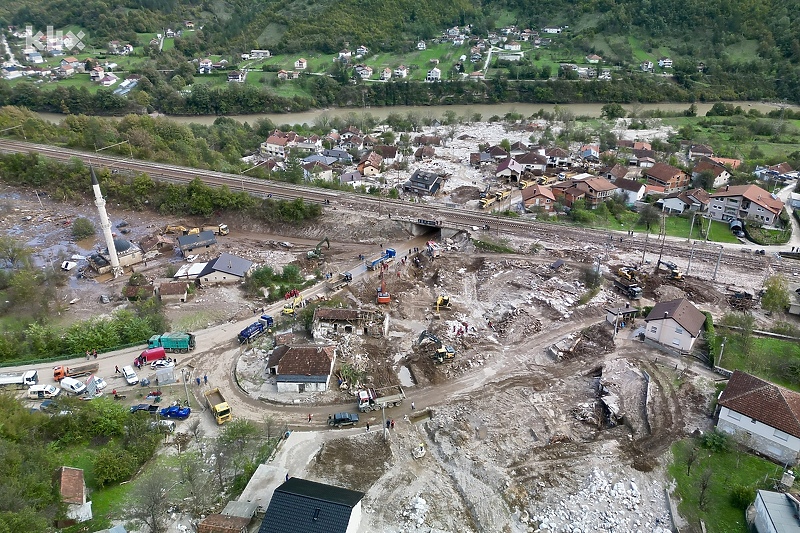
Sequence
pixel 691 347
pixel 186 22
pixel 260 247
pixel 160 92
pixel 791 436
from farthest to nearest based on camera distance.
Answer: pixel 186 22 < pixel 160 92 < pixel 260 247 < pixel 691 347 < pixel 791 436

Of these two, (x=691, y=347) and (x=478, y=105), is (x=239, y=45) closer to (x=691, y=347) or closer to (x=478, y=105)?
(x=478, y=105)

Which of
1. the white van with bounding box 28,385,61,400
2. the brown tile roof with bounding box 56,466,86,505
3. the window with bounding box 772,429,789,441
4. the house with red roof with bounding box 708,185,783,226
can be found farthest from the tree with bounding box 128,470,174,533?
the house with red roof with bounding box 708,185,783,226

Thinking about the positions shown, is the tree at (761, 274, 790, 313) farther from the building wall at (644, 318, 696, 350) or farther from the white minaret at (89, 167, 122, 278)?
the white minaret at (89, 167, 122, 278)

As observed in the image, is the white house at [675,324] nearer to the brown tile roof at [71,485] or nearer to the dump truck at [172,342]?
the dump truck at [172,342]

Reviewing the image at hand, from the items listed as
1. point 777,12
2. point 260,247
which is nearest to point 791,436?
point 260,247

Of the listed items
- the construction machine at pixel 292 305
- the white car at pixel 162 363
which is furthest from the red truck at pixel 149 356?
the construction machine at pixel 292 305

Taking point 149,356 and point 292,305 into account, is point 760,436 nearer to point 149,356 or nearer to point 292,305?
point 292,305
